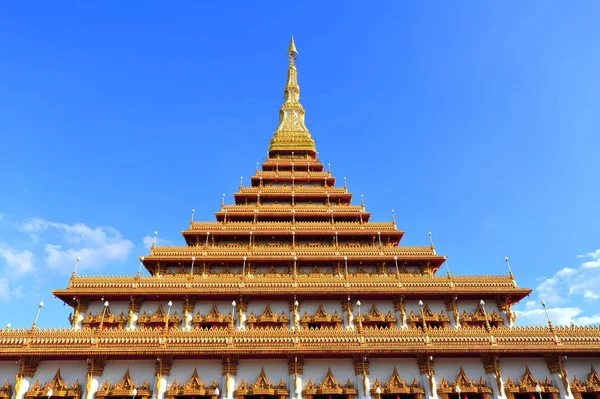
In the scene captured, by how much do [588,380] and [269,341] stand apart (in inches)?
847

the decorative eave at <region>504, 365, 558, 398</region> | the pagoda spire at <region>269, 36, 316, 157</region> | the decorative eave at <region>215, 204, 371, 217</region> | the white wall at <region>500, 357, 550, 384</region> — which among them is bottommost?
the decorative eave at <region>504, 365, 558, 398</region>

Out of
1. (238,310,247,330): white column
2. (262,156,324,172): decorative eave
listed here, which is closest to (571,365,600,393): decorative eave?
(238,310,247,330): white column

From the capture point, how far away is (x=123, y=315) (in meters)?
31.7

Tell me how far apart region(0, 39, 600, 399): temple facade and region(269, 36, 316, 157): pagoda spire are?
14600mm

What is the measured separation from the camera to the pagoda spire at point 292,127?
5697 centimetres

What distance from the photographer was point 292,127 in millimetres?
61219

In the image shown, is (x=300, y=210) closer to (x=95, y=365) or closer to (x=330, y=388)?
(x=330, y=388)

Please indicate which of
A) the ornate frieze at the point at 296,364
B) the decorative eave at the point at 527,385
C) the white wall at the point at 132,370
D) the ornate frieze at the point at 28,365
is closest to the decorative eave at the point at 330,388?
the ornate frieze at the point at 296,364

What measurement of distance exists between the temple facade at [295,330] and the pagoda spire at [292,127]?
1460cm

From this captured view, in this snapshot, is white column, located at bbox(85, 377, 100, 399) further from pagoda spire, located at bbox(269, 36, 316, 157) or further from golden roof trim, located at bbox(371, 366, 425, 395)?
pagoda spire, located at bbox(269, 36, 316, 157)

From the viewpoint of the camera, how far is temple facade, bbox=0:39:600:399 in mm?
25953

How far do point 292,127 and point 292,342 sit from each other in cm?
4062

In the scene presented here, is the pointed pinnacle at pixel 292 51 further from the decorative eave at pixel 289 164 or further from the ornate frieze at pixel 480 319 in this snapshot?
the ornate frieze at pixel 480 319

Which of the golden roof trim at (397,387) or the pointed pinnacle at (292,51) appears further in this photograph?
the pointed pinnacle at (292,51)
